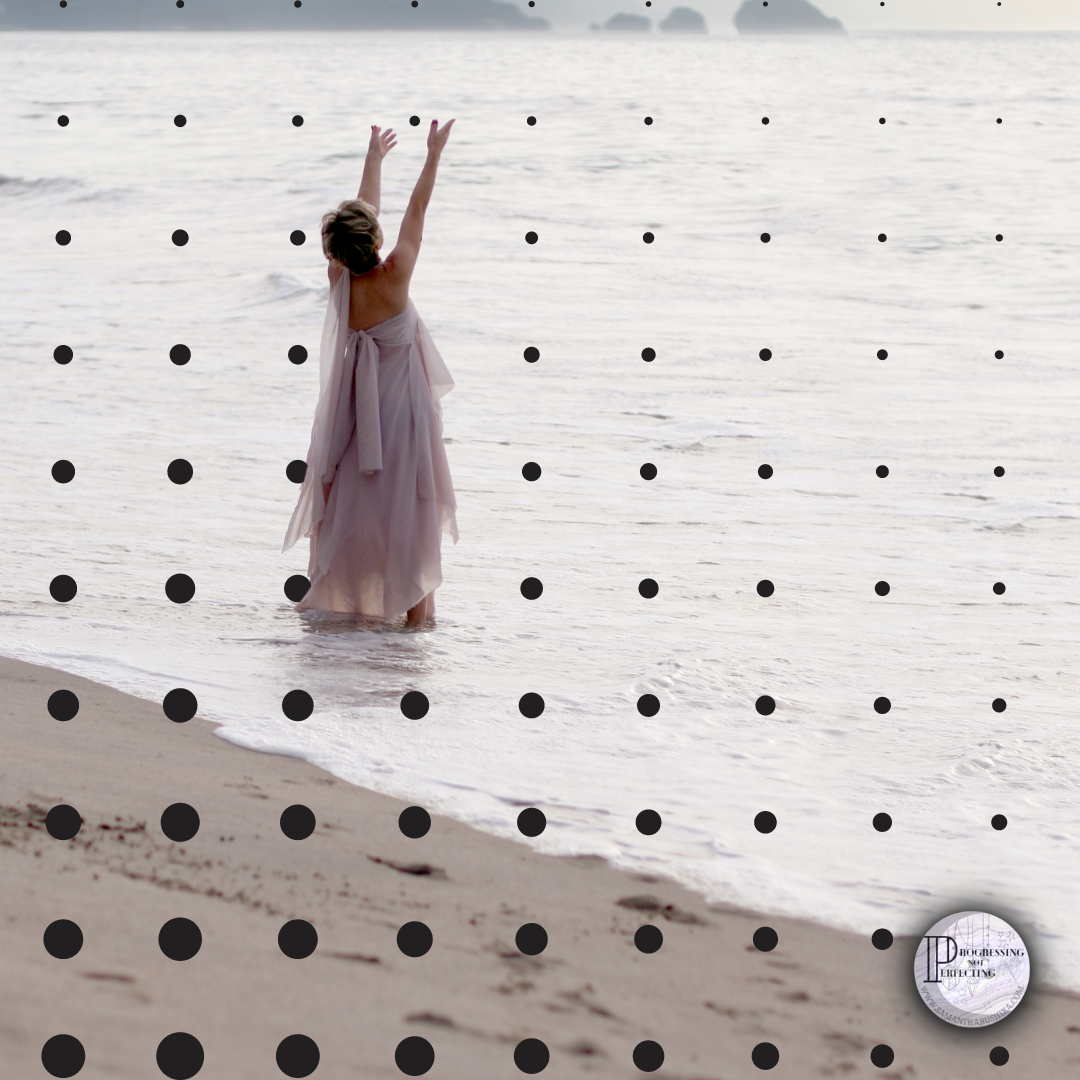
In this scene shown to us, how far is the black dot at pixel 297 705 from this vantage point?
331 cm

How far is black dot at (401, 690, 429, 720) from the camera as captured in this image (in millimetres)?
3414

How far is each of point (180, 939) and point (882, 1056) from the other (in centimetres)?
109

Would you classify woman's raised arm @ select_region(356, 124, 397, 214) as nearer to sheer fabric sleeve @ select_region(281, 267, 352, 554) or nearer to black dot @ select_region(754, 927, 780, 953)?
sheer fabric sleeve @ select_region(281, 267, 352, 554)

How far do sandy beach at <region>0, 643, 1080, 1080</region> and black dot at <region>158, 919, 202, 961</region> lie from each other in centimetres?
2

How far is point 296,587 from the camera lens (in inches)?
180

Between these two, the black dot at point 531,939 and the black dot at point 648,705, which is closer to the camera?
the black dot at point 531,939

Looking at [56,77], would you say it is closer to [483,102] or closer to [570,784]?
[483,102]

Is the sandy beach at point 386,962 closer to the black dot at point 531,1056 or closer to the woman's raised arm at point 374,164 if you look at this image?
the black dot at point 531,1056

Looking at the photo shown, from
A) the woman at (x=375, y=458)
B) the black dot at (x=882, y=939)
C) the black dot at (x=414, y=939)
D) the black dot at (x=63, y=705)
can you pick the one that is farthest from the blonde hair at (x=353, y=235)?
the black dot at (x=882, y=939)

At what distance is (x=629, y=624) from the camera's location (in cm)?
439

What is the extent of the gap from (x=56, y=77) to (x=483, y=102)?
1806 cm

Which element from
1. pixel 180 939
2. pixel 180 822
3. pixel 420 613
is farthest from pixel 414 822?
pixel 420 613
